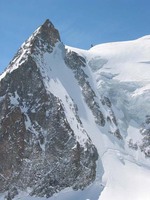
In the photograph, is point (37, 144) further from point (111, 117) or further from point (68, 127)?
point (111, 117)

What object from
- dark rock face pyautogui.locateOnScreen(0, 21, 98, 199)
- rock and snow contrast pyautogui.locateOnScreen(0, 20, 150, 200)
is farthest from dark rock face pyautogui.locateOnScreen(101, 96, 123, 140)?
dark rock face pyautogui.locateOnScreen(0, 21, 98, 199)

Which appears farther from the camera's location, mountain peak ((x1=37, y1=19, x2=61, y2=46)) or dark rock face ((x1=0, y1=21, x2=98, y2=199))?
mountain peak ((x1=37, y1=19, x2=61, y2=46))

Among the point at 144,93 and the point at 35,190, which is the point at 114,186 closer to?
the point at 35,190

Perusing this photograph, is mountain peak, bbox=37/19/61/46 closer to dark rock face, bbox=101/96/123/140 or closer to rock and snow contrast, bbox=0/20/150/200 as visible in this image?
rock and snow contrast, bbox=0/20/150/200

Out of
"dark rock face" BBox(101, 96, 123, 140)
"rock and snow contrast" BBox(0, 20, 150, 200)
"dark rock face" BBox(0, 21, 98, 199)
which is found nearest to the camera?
"dark rock face" BBox(0, 21, 98, 199)

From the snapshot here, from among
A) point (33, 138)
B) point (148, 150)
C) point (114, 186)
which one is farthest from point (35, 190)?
point (148, 150)

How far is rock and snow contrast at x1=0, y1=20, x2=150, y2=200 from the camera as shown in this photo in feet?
212

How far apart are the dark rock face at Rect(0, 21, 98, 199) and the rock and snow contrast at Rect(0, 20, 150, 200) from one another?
154mm

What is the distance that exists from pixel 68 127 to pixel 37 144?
19.4 feet

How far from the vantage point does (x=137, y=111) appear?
84.5 m

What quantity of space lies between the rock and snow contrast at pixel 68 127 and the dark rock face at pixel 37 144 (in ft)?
0.51

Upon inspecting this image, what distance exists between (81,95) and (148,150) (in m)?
16.5

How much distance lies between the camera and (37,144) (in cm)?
6688

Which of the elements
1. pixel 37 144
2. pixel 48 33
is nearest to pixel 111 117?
pixel 37 144
